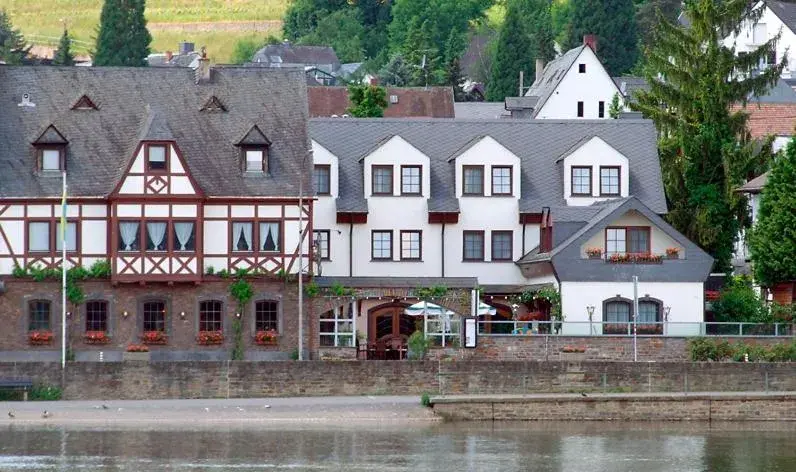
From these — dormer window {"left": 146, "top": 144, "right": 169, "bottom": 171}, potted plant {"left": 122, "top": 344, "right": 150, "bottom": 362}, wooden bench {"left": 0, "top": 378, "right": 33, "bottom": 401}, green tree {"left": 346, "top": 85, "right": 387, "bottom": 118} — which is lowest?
wooden bench {"left": 0, "top": 378, "right": 33, "bottom": 401}

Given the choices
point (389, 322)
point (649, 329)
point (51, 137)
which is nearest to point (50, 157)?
point (51, 137)

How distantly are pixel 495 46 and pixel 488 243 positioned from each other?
93.0 m

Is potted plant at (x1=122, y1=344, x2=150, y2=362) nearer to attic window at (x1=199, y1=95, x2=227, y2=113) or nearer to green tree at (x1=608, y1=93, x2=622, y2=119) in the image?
attic window at (x1=199, y1=95, x2=227, y2=113)

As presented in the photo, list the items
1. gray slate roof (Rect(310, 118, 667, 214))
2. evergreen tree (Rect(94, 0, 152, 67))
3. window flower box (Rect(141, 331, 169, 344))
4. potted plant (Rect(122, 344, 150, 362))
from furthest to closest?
evergreen tree (Rect(94, 0, 152, 67))
gray slate roof (Rect(310, 118, 667, 214))
window flower box (Rect(141, 331, 169, 344))
potted plant (Rect(122, 344, 150, 362))

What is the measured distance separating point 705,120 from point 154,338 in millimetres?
25853

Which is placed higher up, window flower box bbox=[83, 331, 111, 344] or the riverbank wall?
window flower box bbox=[83, 331, 111, 344]

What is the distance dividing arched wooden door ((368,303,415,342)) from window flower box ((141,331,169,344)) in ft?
21.6

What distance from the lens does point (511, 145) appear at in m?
85.7

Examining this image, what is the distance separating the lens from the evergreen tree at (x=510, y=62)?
520 ft

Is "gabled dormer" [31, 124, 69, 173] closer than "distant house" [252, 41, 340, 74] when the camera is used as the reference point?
Yes

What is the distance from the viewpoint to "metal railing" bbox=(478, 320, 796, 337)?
7650cm

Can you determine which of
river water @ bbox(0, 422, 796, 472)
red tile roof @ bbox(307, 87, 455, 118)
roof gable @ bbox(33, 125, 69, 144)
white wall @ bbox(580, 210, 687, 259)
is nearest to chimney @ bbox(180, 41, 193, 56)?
red tile roof @ bbox(307, 87, 455, 118)

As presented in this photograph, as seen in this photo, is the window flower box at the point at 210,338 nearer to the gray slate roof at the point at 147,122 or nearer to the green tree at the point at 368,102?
the gray slate roof at the point at 147,122

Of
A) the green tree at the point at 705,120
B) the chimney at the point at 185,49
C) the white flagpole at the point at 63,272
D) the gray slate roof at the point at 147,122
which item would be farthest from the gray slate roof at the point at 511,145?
the chimney at the point at 185,49
